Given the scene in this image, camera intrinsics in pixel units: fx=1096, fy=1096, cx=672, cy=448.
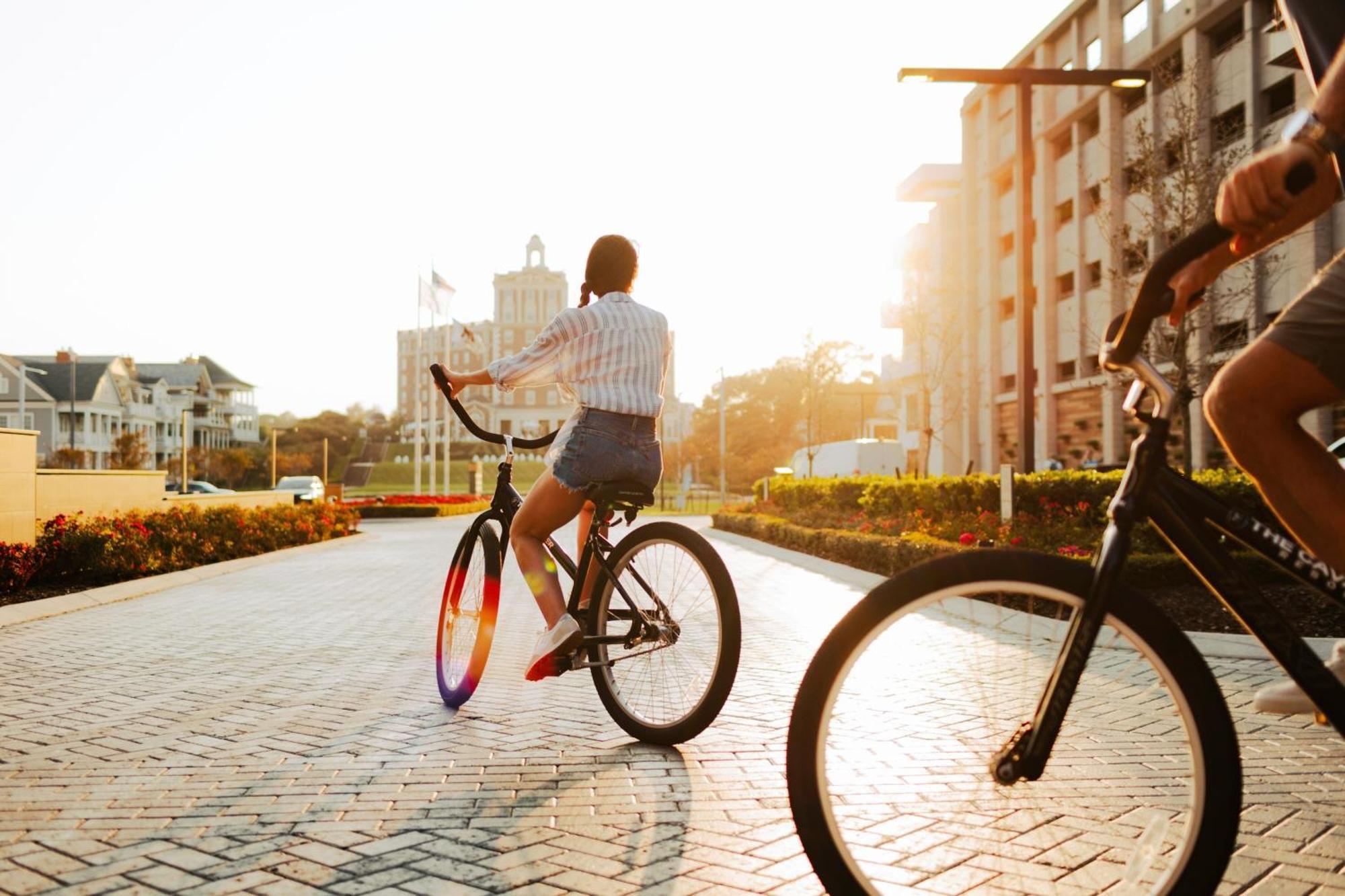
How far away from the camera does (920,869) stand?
87.9 inches

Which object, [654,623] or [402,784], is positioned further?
[654,623]

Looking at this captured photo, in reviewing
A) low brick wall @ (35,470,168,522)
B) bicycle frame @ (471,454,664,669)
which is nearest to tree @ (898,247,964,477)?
low brick wall @ (35,470,168,522)

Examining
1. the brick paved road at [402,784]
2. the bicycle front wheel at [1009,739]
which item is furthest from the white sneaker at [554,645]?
the bicycle front wheel at [1009,739]

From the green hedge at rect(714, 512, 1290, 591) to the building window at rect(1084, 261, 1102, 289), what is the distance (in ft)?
50.3

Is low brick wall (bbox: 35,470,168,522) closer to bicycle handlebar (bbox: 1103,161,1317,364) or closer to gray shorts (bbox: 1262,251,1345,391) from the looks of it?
bicycle handlebar (bbox: 1103,161,1317,364)

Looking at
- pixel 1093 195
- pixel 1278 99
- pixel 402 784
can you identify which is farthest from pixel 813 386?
pixel 402 784

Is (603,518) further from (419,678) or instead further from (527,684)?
(419,678)

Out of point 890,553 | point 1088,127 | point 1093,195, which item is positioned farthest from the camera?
point 1088,127

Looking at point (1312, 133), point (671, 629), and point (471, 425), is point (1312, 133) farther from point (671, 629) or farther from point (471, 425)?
point (471, 425)

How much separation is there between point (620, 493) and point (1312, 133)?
2791mm

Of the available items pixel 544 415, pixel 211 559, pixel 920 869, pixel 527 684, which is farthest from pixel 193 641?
pixel 544 415

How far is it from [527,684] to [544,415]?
129885mm

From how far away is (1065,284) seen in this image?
36.0 m

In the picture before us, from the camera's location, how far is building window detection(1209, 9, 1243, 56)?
1060 inches
